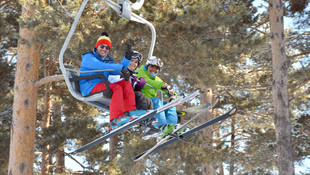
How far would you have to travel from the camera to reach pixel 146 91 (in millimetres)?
4441

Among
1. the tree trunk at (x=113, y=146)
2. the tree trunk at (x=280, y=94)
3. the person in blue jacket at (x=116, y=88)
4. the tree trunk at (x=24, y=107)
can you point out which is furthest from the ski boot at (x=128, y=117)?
the tree trunk at (x=113, y=146)

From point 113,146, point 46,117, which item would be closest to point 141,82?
point 46,117

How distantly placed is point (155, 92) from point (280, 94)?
5618mm

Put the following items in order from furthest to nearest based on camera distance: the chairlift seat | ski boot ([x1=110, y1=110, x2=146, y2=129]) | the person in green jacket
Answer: the person in green jacket < ski boot ([x1=110, y1=110, x2=146, y2=129]) < the chairlift seat

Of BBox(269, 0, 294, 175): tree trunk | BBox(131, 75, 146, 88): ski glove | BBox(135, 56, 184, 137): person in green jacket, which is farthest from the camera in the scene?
BBox(269, 0, 294, 175): tree trunk

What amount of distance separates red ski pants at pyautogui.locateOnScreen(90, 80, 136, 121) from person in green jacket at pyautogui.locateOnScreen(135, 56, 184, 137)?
15.4 inches

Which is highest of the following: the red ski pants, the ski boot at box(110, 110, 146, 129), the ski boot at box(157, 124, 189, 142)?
the red ski pants

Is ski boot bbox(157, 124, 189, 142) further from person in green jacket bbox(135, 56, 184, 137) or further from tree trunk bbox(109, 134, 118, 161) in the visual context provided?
tree trunk bbox(109, 134, 118, 161)

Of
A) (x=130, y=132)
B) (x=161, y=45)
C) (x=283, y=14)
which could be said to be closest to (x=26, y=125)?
(x=161, y=45)

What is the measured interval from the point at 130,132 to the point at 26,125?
582 centimetres

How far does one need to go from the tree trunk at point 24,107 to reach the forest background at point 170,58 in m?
0.14

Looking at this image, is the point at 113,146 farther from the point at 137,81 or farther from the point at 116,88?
the point at 116,88

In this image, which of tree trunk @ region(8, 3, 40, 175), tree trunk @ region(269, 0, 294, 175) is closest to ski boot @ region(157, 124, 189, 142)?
tree trunk @ region(8, 3, 40, 175)

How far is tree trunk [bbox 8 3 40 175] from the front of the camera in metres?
7.87
